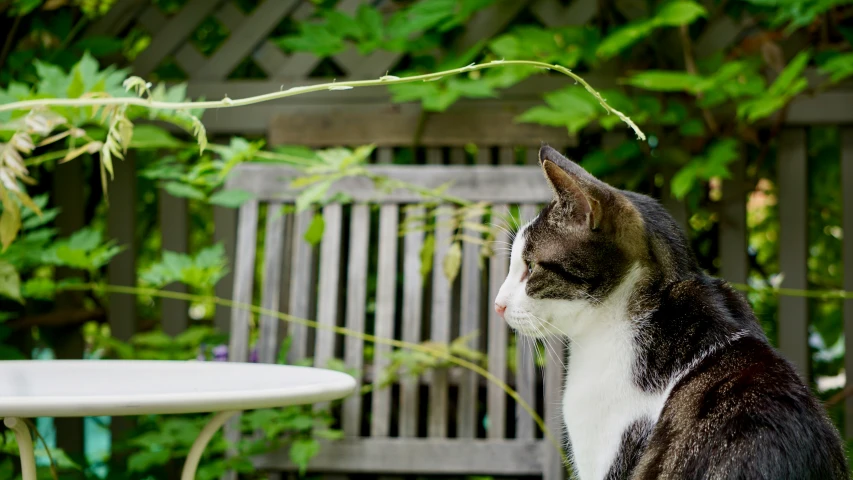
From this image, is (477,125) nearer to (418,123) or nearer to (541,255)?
(418,123)

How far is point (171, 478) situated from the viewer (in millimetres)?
2504

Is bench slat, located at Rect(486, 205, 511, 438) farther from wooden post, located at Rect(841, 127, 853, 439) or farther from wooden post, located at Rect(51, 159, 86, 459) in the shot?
wooden post, located at Rect(51, 159, 86, 459)

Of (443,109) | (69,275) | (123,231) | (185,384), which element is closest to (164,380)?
(185,384)

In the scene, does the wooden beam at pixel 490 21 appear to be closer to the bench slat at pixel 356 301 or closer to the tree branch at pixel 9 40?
the bench slat at pixel 356 301

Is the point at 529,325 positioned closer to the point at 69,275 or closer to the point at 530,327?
the point at 530,327

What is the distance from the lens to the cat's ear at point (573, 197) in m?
1.11

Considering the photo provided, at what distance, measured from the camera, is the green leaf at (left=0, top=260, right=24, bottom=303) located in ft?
5.81

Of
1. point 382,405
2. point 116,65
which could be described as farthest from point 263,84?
point 382,405

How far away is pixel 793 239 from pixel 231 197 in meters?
1.50

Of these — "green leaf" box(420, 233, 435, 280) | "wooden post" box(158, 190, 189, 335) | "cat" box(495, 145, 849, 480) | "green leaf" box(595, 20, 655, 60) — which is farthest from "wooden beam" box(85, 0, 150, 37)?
"cat" box(495, 145, 849, 480)

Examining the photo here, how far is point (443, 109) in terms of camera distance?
2.22m

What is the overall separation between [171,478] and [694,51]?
75.6 inches

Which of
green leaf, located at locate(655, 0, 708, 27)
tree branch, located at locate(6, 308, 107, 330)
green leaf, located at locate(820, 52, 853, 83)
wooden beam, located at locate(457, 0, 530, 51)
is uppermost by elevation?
wooden beam, located at locate(457, 0, 530, 51)

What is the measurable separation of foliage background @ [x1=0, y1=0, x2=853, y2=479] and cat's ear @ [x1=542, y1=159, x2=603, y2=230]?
782mm
